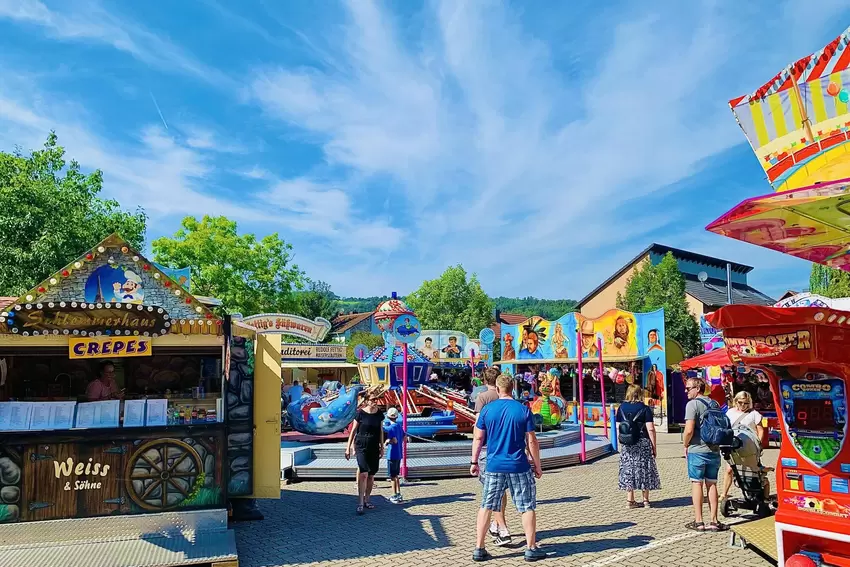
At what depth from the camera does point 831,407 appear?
4.73 meters

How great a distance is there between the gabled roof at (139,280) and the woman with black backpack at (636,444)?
512 centimetres

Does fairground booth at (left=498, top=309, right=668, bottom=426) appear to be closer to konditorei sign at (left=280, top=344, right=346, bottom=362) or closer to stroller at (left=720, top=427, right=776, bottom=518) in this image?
konditorei sign at (left=280, top=344, right=346, bottom=362)

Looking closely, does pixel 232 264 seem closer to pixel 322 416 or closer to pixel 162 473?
pixel 322 416

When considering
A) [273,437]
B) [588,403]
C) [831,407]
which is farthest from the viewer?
[588,403]

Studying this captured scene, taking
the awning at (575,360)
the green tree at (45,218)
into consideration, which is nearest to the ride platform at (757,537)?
the awning at (575,360)

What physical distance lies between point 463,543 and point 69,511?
13.2 feet

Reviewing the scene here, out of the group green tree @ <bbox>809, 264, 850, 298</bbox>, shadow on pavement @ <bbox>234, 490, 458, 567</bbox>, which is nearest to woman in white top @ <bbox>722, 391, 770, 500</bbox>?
shadow on pavement @ <bbox>234, 490, 458, 567</bbox>

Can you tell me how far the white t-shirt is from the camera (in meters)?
7.53

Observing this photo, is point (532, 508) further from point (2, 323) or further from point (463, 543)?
point (2, 323)

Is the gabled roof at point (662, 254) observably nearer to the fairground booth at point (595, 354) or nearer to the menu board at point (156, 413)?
the fairground booth at point (595, 354)

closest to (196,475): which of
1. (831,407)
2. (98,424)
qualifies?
(98,424)

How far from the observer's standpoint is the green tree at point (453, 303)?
45.8 m

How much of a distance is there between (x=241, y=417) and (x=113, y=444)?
1518 millimetres

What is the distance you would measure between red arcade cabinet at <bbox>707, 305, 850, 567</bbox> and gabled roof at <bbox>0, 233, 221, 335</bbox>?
500 cm
